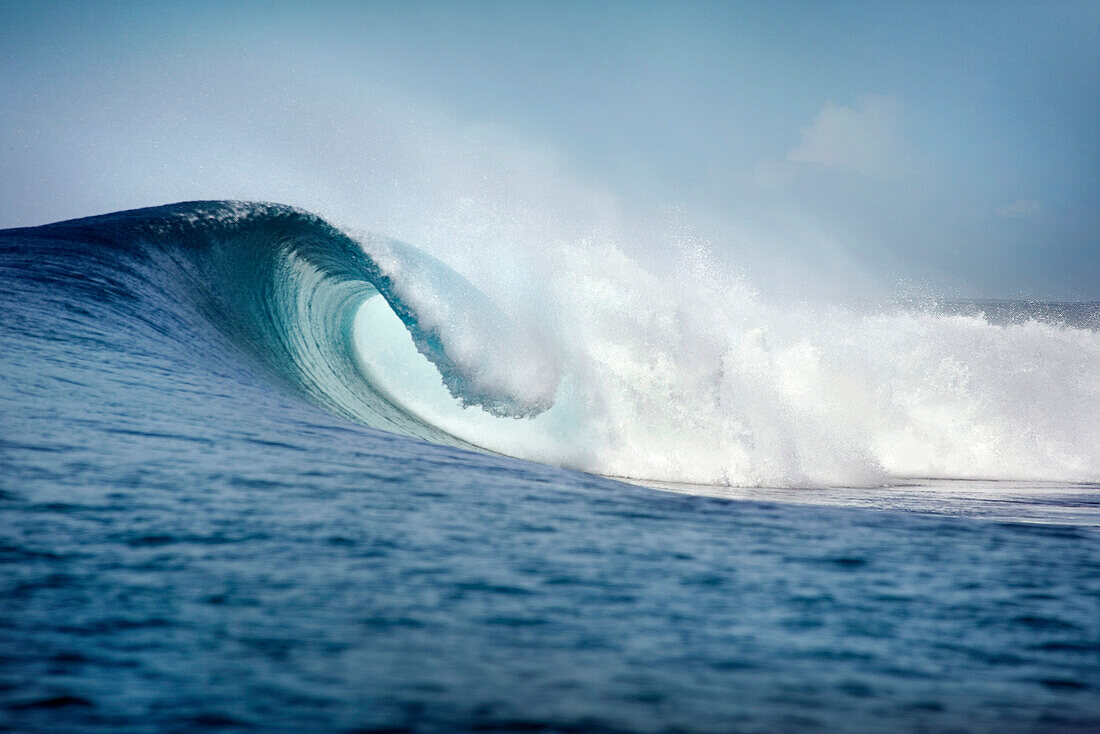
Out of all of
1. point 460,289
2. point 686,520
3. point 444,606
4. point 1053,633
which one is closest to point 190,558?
point 444,606

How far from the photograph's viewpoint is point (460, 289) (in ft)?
34.2

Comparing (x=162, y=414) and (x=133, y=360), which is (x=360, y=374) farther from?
(x=162, y=414)

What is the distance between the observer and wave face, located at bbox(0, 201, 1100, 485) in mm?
8070

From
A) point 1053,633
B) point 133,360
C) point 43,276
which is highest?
point 43,276

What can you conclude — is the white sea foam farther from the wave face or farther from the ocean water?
the ocean water

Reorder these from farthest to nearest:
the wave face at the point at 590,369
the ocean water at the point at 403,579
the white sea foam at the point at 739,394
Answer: the white sea foam at the point at 739,394
the wave face at the point at 590,369
the ocean water at the point at 403,579

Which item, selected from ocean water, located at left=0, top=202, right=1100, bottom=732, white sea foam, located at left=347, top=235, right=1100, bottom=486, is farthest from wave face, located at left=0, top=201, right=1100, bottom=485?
ocean water, located at left=0, top=202, right=1100, bottom=732

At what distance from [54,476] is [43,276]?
374 cm

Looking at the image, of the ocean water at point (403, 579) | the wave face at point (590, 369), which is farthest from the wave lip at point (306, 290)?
the ocean water at point (403, 579)

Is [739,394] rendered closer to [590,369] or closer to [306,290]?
[590,369]

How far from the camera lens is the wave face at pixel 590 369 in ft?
26.5

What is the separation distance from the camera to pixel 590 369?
33.3 feet

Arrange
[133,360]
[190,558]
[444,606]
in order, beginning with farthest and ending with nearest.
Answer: [133,360], [190,558], [444,606]

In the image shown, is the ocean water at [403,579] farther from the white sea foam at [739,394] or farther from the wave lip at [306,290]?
the white sea foam at [739,394]
